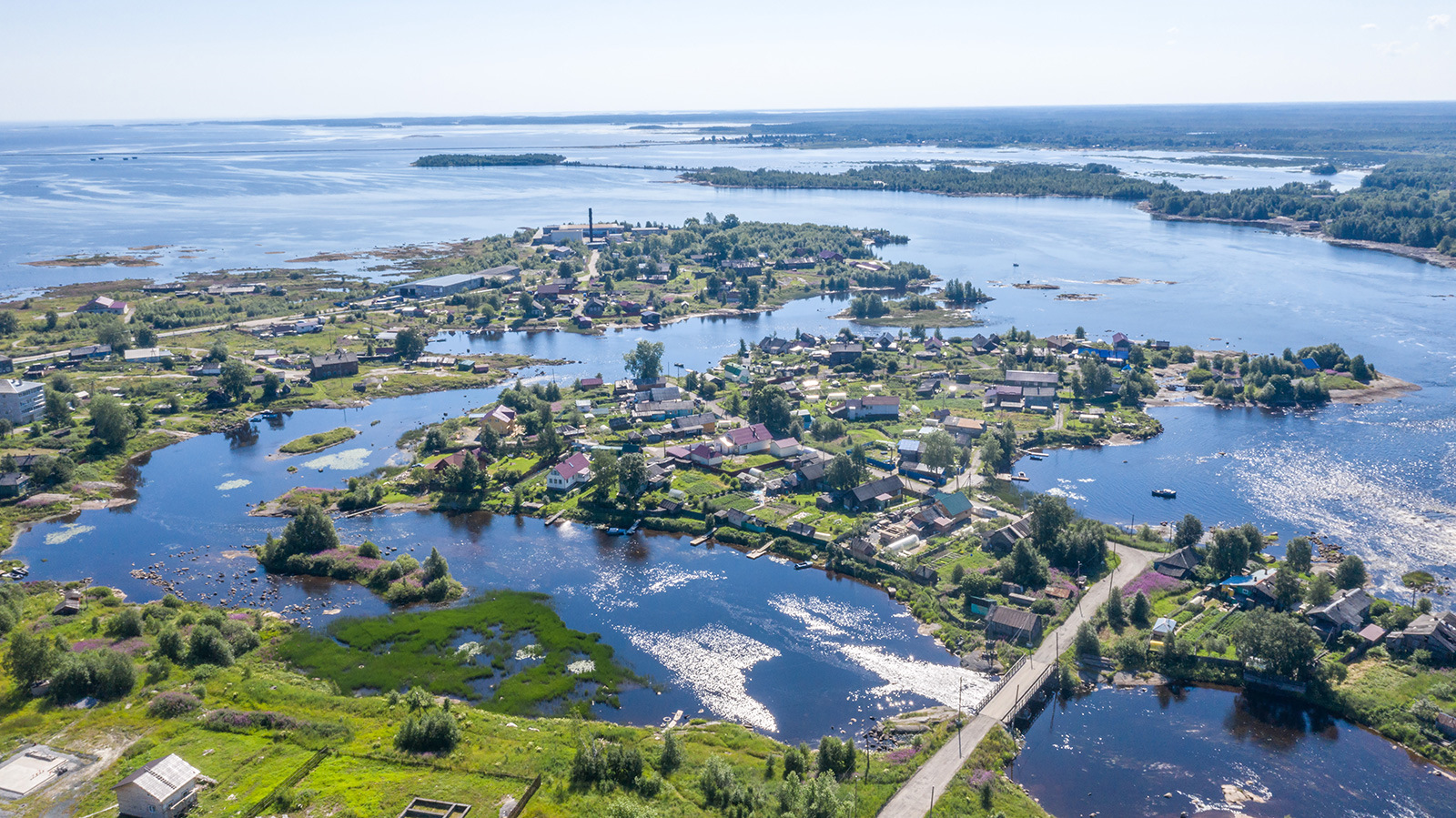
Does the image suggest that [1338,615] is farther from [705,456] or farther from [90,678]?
[90,678]

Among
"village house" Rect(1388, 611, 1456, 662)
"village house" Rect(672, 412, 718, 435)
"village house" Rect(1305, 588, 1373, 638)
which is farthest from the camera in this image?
"village house" Rect(672, 412, 718, 435)

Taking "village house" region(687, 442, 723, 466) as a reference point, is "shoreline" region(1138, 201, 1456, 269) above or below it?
above

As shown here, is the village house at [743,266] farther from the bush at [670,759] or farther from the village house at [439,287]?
the bush at [670,759]

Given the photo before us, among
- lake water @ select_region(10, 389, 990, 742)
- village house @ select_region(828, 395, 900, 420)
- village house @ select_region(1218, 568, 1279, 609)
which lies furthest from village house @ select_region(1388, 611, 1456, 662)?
village house @ select_region(828, 395, 900, 420)

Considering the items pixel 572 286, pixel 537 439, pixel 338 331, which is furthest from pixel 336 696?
pixel 572 286

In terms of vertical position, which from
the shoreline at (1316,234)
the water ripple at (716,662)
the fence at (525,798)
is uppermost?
the shoreline at (1316,234)

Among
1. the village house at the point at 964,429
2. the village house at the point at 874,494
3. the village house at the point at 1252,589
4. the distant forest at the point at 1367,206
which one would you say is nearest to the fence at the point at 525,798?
the village house at the point at 874,494

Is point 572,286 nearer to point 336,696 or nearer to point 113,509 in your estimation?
point 113,509

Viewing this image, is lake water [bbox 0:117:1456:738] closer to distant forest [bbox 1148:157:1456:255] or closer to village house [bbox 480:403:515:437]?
village house [bbox 480:403:515:437]
